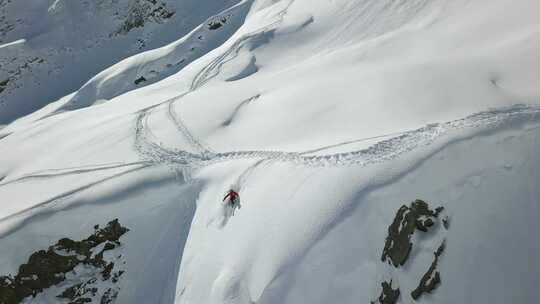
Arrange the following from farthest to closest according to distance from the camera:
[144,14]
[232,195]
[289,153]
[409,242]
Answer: [144,14] < [289,153] < [232,195] < [409,242]

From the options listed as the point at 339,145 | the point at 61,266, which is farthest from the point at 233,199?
the point at 61,266

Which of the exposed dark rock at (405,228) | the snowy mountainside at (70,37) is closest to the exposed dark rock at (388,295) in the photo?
the exposed dark rock at (405,228)

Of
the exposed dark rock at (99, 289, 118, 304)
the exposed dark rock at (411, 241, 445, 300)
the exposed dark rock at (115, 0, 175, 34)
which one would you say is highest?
the exposed dark rock at (115, 0, 175, 34)

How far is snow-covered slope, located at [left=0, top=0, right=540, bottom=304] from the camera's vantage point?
359 inches

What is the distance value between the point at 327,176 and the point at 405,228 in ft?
8.63

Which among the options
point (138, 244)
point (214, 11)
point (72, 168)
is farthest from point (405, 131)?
point (214, 11)

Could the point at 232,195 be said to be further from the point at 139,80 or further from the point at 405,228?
the point at 139,80

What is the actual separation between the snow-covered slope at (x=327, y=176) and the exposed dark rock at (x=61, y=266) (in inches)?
3.5

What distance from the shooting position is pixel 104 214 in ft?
42.9

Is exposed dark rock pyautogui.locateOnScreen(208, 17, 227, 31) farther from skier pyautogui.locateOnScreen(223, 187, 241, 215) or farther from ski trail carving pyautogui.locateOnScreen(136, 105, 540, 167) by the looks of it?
skier pyautogui.locateOnScreen(223, 187, 241, 215)

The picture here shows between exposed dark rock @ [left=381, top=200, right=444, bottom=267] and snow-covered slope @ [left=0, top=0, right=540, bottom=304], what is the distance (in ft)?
0.10

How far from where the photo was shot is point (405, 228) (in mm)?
9312

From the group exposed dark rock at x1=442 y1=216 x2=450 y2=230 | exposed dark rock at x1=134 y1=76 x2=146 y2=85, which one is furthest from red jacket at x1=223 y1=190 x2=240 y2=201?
exposed dark rock at x1=134 y1=76 x2=146 y2=85

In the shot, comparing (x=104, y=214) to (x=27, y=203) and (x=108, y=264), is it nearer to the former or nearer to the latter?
(x=108, y=264)
